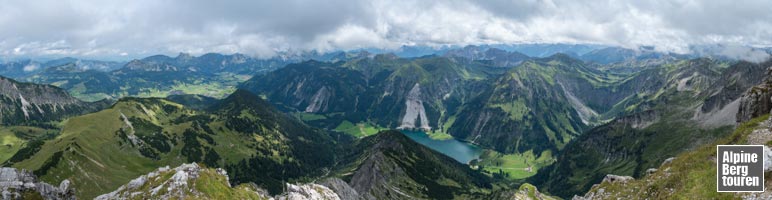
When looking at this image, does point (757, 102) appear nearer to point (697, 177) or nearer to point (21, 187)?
point (697, 177)

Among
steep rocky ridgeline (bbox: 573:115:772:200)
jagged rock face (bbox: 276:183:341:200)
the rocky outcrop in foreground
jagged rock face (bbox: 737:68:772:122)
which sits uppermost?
jagged rock face (bbox: 737:68:772:122)

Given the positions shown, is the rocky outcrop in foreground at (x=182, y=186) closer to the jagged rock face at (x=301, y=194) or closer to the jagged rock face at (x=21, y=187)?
the jagged rock face at (x=301, y=194)

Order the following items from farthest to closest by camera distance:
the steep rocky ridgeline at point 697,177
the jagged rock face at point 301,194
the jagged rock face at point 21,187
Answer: the jagged rock face at point 301,194
the jagged rock face at point 21,187
the steep rocky ridgeline at point 697,177

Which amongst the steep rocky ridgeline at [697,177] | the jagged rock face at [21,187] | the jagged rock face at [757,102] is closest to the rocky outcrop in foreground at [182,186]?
the jagged rock face at [21,187]

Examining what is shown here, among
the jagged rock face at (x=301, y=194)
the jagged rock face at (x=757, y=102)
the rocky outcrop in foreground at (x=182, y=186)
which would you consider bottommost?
the jagged rock face at (x=301, y=194)

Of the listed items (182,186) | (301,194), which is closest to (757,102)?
(301,194)

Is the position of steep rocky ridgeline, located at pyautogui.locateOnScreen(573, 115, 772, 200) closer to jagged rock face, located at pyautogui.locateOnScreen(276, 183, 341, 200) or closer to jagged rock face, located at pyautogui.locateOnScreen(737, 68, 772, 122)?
jagged rock face, located at pyautogui.locateOnScreen(737, 68, 772, 122)

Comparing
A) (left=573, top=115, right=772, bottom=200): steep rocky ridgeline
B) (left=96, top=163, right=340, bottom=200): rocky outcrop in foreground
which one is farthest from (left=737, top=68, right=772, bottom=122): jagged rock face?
(left=96, top=163, right=340, bottom=200): rocky outcrop in foreground

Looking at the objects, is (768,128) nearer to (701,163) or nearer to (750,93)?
(701,163)
